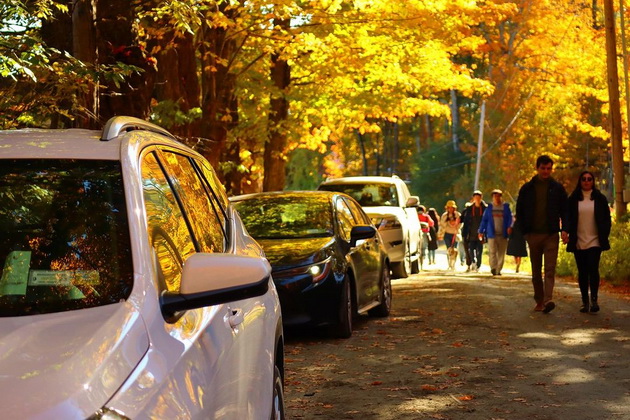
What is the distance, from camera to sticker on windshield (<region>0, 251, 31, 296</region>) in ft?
11.5

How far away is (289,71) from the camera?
90.6 ft

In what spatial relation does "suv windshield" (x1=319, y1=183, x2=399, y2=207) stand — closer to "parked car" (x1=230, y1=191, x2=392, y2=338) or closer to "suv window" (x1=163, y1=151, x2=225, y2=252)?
"parked car" (x1=230, y1=191, x2=392, y2=338)

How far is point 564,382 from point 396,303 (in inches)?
336

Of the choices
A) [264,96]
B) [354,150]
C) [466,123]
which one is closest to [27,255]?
[264,96]

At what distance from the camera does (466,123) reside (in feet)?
238

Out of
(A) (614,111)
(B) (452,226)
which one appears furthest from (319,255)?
(B) (452,226)

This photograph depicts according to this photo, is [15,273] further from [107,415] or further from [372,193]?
[372,193]

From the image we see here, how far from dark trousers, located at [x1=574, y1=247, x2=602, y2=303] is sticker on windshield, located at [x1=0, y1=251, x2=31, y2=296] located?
12427mm

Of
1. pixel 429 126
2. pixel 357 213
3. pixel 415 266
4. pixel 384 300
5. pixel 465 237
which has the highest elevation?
pixel 429 126

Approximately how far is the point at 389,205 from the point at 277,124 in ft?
13.9

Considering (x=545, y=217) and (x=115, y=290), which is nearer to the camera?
(x=115, y=290)

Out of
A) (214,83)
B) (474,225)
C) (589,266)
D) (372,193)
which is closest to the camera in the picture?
(589,266)

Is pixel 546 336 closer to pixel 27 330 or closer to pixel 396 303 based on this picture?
pixel 396 303

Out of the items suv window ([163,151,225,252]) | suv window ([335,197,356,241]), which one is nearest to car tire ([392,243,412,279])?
suv window ([335,197,356,241])
